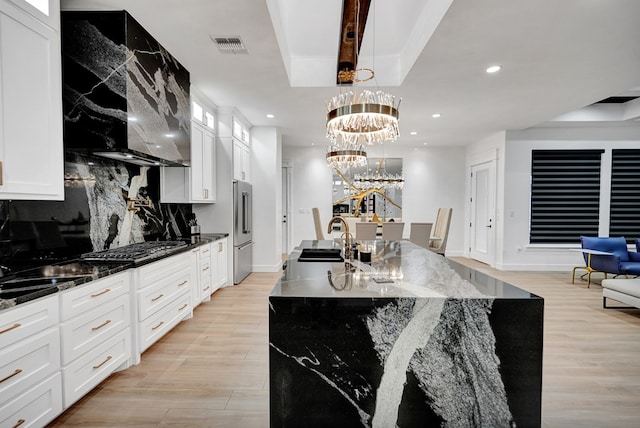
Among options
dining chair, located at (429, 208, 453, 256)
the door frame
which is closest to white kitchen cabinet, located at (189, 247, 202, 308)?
dining chair, located at (429, 208, 453, 256)

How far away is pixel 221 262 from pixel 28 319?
3142 mm

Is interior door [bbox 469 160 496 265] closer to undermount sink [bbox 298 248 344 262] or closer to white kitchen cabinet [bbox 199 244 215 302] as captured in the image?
undermount sink [bbox 298 248 344 262]

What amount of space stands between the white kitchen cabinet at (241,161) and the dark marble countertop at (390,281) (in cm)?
311

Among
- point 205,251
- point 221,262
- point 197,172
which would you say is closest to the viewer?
point 205,251

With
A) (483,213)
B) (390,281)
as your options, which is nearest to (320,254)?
(390,281)

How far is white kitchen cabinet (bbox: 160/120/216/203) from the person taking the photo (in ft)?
13.1

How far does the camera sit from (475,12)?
8.42ft

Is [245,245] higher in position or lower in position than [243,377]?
higher

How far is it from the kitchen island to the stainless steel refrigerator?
3.74 m

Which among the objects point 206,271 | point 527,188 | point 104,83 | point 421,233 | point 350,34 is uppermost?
point 350,34

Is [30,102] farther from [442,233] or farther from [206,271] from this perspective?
[442,233]

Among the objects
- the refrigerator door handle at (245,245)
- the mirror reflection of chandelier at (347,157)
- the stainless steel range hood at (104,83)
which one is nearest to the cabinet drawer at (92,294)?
the stainless steel range hood at (104,83)

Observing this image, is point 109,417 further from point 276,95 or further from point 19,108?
point 276,95

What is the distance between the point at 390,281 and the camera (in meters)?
1.80
